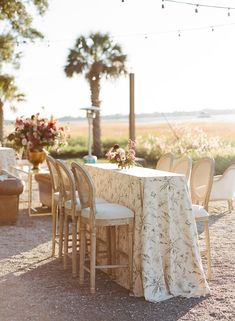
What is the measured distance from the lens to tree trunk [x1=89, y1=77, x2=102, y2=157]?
23.3m

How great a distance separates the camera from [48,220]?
333 inches

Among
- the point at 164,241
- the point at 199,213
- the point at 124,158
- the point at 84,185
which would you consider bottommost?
the point at 164,241

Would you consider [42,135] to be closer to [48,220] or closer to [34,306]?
[48,220]

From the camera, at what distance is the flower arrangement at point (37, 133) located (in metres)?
8.80

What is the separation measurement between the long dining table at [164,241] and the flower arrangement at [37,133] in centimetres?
408

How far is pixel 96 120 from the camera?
942 inches

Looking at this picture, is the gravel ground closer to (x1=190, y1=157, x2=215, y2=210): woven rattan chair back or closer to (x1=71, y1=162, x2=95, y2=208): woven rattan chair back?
(x1=190, y1=157, x2=215, y2=210): woven rattan chair back

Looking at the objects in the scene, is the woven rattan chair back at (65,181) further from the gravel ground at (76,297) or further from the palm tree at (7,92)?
the palm tree at (7,92)

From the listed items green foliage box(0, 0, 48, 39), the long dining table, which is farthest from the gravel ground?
green foliage box(0, 0, 48, 39)

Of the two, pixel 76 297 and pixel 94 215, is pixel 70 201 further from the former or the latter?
pixel 76 297

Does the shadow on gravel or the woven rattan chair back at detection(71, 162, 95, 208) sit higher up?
the woven rattan chair back at detection(71, 162, 95, 208)

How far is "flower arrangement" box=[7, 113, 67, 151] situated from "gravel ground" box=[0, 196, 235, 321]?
2491 millimetres

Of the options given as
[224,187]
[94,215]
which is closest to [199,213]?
[94,215]

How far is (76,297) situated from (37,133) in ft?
14.2
